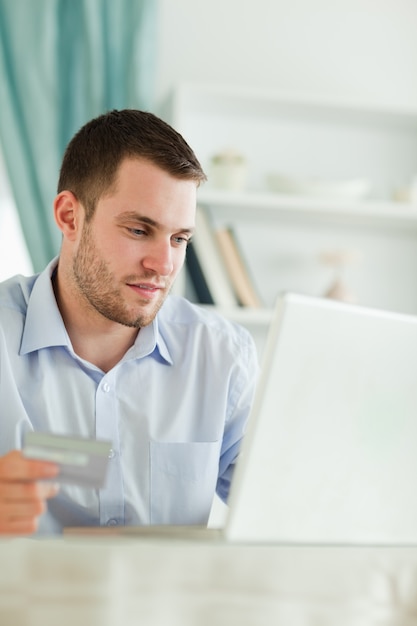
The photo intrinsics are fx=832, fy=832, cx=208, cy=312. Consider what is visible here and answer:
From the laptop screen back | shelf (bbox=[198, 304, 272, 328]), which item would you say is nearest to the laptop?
the laptop screen back

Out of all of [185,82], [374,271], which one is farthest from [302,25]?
[374,271]

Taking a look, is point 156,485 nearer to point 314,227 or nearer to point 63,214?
point 63,214

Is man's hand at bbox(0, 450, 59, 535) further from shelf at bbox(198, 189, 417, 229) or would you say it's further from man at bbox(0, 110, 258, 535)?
shelf at bbox(198, 189, 417, 229)

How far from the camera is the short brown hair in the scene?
149 centimetres

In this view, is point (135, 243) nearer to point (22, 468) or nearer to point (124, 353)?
point (124, 353)

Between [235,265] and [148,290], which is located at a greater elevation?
[148,290]

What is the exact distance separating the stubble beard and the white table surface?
0.86 metres

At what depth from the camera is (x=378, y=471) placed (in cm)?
89

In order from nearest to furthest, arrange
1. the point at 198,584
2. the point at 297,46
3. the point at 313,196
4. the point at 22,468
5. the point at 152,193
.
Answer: the point at 198,584 < the point at 22,468 < the point at 152,193 < the point at 313,196 < the point at 297,46

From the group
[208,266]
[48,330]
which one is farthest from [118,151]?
[208,266]

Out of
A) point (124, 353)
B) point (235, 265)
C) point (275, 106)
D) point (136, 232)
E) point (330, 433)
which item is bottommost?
point (235, 265)

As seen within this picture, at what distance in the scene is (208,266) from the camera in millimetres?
2447

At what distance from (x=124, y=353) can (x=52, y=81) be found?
124 centimetres

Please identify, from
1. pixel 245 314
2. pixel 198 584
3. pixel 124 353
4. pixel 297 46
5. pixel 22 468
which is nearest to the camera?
pixel 198 584
